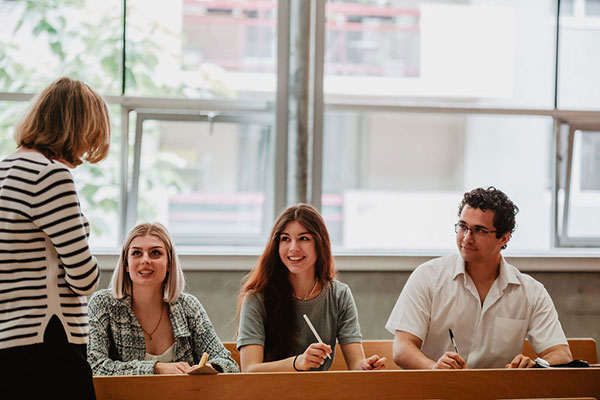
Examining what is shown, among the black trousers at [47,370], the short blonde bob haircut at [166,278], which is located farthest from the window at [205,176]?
the black trousers at [47,370]

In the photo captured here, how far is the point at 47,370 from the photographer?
4.93ft

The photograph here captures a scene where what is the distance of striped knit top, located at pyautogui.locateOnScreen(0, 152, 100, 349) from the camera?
4.95 feet

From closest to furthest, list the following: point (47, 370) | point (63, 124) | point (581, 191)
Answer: point (47, 370), point (63, 124), point (581, 191)

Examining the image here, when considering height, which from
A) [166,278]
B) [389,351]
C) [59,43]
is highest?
[59,43]

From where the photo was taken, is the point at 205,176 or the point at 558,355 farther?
the point at 205,176

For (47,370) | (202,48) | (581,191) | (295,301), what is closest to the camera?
(47,370)

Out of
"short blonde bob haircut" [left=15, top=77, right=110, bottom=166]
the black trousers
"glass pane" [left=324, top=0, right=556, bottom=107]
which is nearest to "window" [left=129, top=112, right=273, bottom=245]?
"glass pane" [left=324, top=0, right=556, bottom=107]

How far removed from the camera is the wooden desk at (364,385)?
5.45 ft

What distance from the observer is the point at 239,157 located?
11.7 ft

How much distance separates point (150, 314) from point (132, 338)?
0.39 feet

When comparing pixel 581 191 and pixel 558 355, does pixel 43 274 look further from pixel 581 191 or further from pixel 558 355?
pixel 581 191

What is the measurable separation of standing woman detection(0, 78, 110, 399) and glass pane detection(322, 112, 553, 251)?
2.17 meters

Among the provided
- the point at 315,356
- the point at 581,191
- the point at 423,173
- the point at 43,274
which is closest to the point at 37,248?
the point at 43,274

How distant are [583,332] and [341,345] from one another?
6.27 feet
